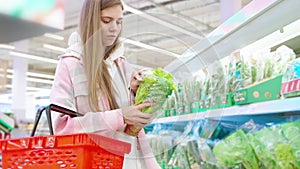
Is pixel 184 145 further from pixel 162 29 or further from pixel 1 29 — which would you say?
pixel 1 29

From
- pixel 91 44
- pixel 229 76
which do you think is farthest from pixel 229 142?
pixel 91 44

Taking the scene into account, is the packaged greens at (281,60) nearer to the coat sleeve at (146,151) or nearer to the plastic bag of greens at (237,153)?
the plastic bag of greens at (237,153)

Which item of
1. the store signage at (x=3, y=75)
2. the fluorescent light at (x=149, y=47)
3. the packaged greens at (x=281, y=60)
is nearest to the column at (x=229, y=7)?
the packaged greens at (x=281, y=60)

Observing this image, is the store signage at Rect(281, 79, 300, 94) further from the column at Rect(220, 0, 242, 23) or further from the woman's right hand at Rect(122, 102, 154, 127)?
the column at Rect(220, 0, 242, 23)

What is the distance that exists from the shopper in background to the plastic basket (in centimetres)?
4

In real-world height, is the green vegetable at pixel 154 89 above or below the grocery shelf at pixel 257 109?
above

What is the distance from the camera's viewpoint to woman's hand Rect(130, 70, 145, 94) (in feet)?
3.68

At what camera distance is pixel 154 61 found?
4.09 ft

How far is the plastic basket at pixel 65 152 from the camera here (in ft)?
3.50

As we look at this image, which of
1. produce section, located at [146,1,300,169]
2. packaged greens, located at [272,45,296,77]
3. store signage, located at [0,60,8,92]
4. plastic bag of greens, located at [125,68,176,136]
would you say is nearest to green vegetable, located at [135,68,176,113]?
plastic bag of greens, located at [125,68,176,136]

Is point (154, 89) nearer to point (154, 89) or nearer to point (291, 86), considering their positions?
point (154, 89)

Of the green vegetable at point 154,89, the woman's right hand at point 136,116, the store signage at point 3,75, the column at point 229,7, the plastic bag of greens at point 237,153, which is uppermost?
the store signage at point 3,75

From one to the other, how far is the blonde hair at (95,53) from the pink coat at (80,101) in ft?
0.06

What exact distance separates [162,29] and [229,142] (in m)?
0.48
